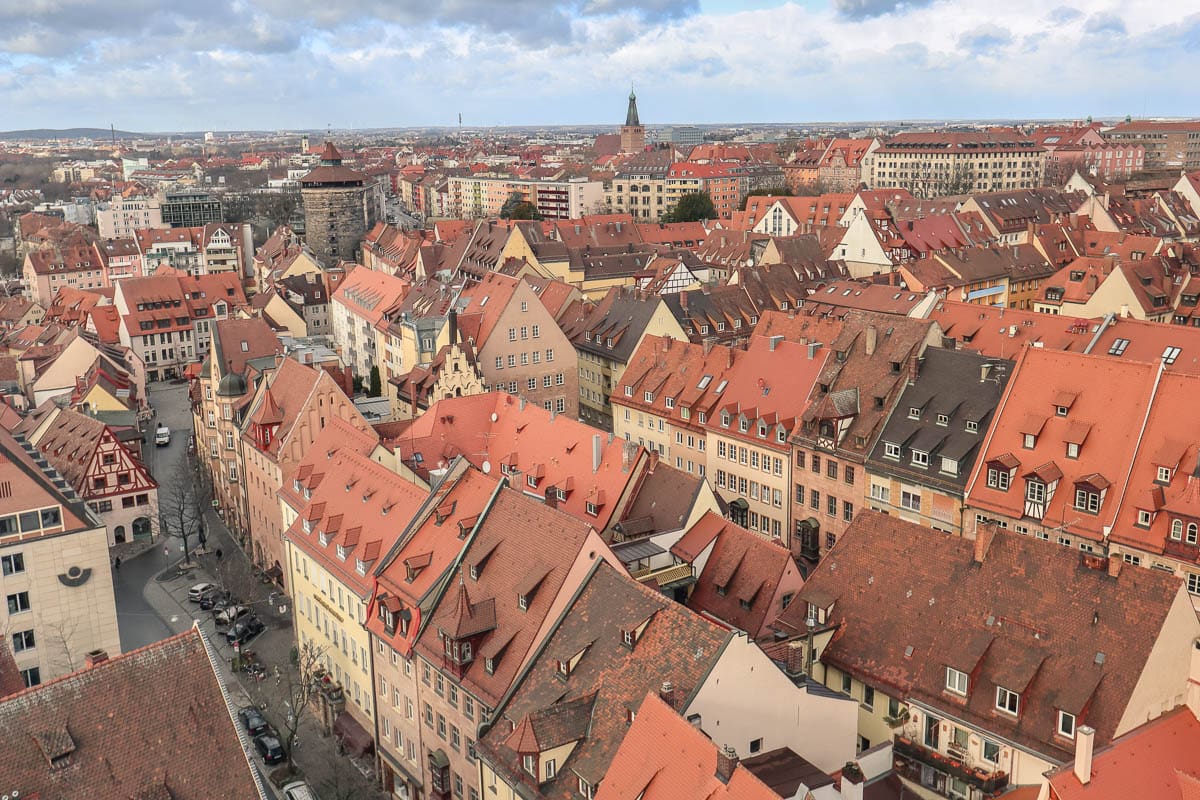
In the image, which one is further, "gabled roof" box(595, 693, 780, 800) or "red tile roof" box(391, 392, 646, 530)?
"red tile roof" box(391, 392, 646, 530)

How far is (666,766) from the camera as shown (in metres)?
31.2

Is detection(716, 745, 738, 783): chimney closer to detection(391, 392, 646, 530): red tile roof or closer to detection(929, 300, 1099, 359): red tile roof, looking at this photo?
detection(391, 392, 646, 530): red tile roof

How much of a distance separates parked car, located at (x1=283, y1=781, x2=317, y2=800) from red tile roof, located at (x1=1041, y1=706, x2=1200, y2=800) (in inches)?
1142

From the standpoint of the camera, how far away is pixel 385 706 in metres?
48.4

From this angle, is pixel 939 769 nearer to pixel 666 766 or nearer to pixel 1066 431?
pixel 666 766

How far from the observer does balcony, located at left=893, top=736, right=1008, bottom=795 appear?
1439 inches

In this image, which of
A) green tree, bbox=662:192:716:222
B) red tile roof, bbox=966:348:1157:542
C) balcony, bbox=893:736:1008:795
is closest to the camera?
balcony, bbox=893:736:1008:795

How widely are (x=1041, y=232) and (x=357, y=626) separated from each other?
331 feet

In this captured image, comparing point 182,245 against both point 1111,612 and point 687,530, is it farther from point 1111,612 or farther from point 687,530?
point 1111,612

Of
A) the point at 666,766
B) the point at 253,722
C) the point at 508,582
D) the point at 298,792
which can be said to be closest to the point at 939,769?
the point at 666,766

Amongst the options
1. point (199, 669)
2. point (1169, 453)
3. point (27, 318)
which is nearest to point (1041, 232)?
point (1169, 453)

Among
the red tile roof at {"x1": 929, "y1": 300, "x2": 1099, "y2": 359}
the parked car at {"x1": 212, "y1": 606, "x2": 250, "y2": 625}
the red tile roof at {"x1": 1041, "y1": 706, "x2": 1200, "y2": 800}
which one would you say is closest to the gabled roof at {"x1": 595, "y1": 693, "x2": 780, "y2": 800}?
the red tile roof at {"x1": 1041, "y1": 706, "x2": 1200, "y2": 800}

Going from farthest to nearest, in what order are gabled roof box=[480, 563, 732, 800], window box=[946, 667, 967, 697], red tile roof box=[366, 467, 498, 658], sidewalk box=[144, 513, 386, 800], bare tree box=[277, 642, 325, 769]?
bare tree box=[277, 642, 325, 769] → sidewalk box=[144, 513, 386, 800] → red tile roof box=[366, 467, 498, 658] → window box=[946, 667, 967, 697] → gabled roof box=[480, 563, 732, 800]

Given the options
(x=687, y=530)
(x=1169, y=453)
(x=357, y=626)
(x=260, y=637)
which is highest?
(x=1169, y=453)
